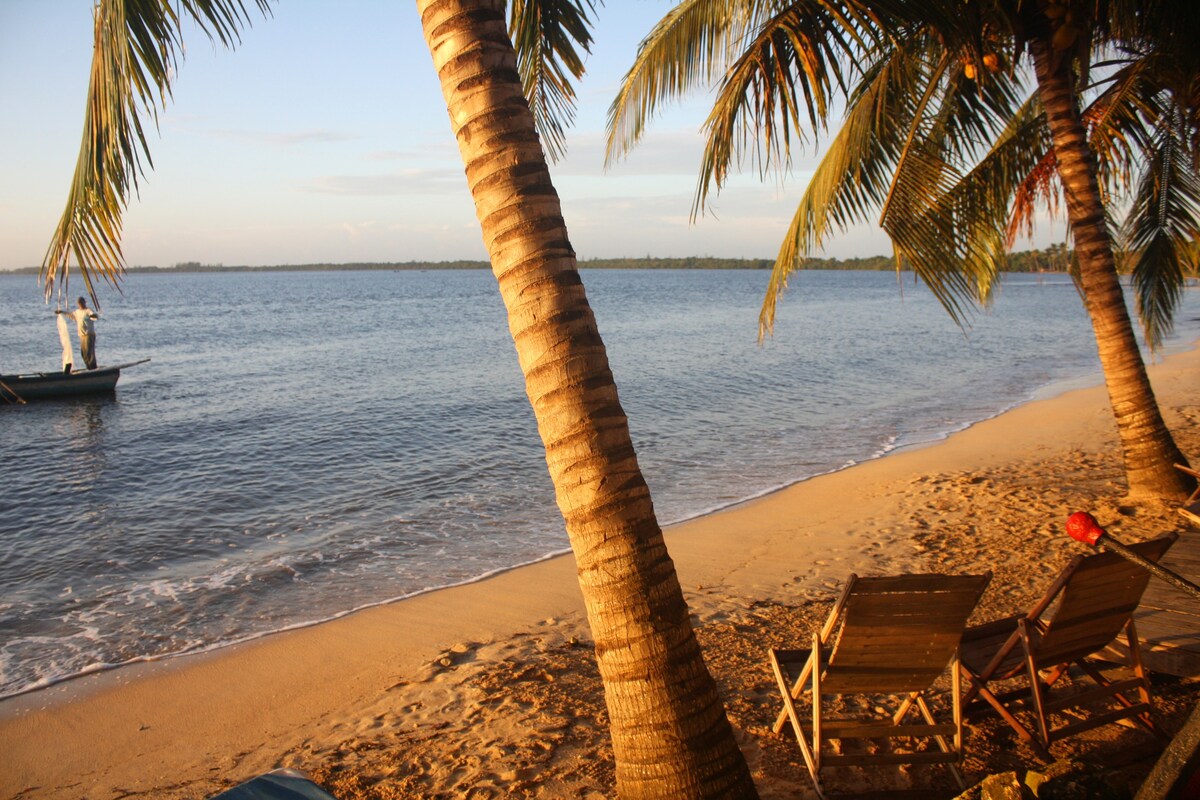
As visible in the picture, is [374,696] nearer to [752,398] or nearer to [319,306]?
[752,398]

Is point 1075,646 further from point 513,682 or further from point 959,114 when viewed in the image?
point 959,114

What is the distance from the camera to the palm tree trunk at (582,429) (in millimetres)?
2836

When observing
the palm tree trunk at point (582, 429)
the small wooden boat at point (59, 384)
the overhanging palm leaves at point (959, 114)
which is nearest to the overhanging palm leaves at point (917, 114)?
the overhanging palm leaves at point (959, 114)

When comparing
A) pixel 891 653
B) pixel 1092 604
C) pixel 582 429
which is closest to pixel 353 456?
pixel 891 653

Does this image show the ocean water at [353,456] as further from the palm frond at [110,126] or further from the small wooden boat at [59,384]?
the palm frond at [110,126]

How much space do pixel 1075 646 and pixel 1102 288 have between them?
4.44 m

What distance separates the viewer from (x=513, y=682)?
5.09 m

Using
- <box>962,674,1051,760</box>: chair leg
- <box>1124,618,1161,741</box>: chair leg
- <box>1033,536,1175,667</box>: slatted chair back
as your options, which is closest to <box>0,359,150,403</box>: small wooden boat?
<box>962,674,1051,760</box>: chair leg

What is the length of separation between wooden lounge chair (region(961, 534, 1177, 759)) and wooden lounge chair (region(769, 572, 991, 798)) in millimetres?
297

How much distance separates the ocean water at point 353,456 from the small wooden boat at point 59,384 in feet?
1.05

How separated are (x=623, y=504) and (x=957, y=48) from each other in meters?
4.72

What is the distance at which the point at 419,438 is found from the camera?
1565 cm

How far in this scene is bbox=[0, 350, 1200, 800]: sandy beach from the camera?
3.97 m

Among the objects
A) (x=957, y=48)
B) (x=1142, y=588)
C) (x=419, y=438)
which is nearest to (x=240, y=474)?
(x=419, y=438)
